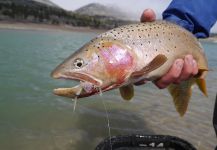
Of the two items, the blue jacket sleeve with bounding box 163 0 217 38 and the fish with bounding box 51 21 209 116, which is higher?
the blue jacket sleeve with bounding box 163 0 217 38

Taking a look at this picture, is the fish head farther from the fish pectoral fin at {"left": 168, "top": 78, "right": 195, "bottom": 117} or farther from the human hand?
the fish pectoral fin at {"left": 168, "top": 78, "right": 195, "bottom": 117}

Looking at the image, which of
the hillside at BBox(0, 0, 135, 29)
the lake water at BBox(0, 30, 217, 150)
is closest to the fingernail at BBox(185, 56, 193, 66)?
the lake water at BBox(0, 30, 217, 150)

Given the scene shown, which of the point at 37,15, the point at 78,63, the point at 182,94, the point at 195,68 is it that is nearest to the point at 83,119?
the point at 182,94

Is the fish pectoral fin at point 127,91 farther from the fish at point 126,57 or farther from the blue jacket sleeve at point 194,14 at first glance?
the blue jacket sleeve at point 194,14

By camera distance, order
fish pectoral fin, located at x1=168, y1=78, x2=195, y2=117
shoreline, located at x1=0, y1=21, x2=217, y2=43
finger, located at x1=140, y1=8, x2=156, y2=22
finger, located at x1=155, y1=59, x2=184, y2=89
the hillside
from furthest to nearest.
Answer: the hillside
shoreline, located at x1=0, y1=21, x2=217, y2=43
fish pectoral fin, located at x1=168, y1=78, x2=195, y2=117
finger, located at x1=140, y1=8, x2=156, y2=22
finger, located at x1=155, y1=59, x2=184, y2=89

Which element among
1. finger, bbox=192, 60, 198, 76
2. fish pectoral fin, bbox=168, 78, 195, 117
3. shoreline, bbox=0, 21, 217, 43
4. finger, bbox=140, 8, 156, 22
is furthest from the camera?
shoreline, bbox=0, 21, 217, 43

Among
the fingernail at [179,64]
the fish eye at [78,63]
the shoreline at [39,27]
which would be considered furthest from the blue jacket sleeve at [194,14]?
the shoreline at [39,27]
